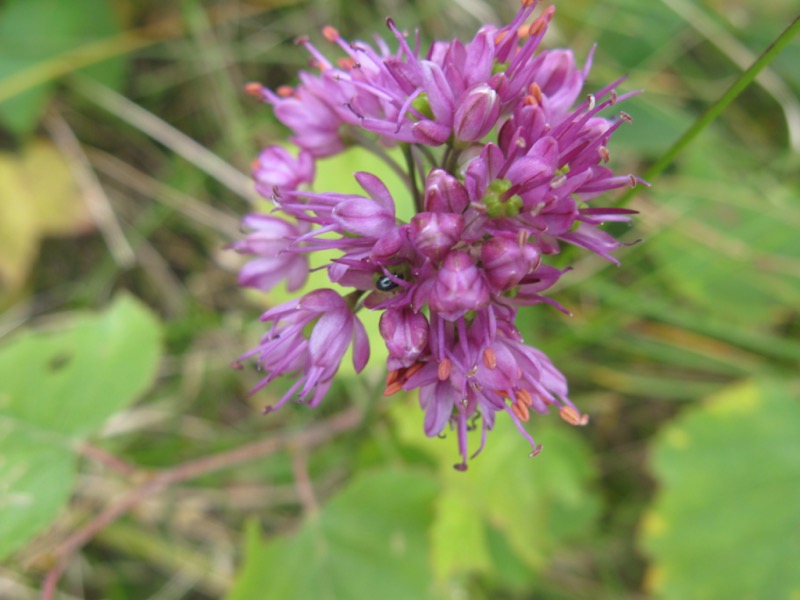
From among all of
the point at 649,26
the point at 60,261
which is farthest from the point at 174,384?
the point at 649,26

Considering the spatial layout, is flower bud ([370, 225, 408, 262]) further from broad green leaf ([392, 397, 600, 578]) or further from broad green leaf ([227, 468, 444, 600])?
broad green leaf ([392, 397, 600, 578])

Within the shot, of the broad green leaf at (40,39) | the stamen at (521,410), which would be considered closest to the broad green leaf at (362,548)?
the stamen at (521,410)

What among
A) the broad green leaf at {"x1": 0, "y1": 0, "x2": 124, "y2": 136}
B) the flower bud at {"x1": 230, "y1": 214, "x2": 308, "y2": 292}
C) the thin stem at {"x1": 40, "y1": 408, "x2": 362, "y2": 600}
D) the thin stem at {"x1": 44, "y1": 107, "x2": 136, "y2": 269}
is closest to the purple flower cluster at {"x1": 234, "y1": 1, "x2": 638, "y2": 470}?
the flower bud at {"x1": 230, "y1": 214, "x2": 308, "y2": 292}

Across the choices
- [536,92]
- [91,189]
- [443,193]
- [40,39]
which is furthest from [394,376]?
[40,39]

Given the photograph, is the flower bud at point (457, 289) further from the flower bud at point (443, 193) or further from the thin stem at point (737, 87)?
the thin stem at point (737, 87)

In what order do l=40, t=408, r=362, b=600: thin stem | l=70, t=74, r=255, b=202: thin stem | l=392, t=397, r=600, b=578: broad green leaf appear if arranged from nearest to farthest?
l=40, t=408, r=362, b=600: thin stem, l=392, t=397, r=600, b=578: broad green leaf, l=70, t=74, r=255, b=202: thin stem

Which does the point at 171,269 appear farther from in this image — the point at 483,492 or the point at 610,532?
the point at 610,532

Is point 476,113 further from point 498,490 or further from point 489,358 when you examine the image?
point 498,490
